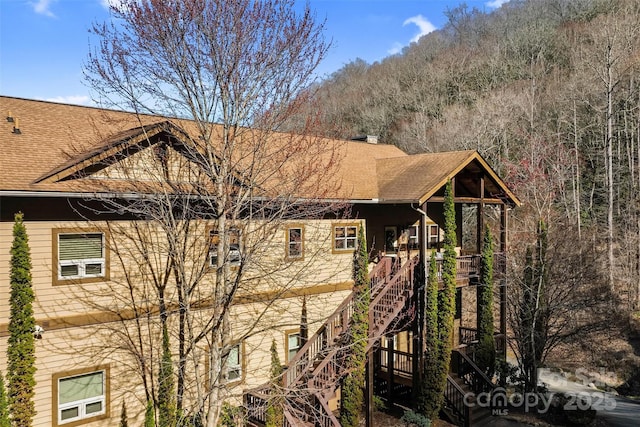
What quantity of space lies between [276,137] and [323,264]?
212 inches

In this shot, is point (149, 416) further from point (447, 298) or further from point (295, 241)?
point (447, 298)

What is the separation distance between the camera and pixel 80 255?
1041 cm

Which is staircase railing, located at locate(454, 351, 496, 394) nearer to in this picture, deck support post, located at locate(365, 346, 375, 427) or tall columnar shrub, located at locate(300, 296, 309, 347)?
deck support post, located at locate(365, 346, 375, 427)

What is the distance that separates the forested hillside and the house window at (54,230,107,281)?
6892 millimetres

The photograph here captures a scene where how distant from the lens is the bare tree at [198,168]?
909 centimetres

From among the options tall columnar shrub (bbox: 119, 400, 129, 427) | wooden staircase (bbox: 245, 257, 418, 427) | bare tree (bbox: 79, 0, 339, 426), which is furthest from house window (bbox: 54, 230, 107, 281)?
wooden staircase (bbox: 245, 257, 418, 427)

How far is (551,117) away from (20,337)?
4012cm

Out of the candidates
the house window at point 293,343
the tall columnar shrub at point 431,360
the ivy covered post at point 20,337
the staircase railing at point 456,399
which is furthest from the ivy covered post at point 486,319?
the ivy covered post at point 20,337

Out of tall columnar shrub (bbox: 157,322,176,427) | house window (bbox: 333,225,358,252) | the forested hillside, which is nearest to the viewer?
tall columnar shrub (bbox: 157,322,176,427)

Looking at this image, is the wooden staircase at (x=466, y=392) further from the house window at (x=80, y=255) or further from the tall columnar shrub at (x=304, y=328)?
the house window at (x=80, y=255)

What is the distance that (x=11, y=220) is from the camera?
9484 millimetres

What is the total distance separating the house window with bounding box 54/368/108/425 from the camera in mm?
9984

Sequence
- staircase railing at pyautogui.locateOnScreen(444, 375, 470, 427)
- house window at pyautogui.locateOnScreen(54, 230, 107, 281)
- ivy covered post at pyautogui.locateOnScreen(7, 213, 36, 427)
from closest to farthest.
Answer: ivy covered post at pyautogui.locateOnScreen(7, 213, 36, 427) < house window at pyautogui.locateOnScreen(54, 230, 107, 281) < staircase railing at pyautogui.locateOnScreen(444, 375, 470, 427)

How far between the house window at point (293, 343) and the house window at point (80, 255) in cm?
596
